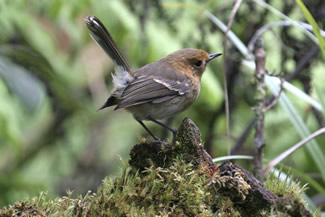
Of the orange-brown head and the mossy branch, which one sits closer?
the mossy branch

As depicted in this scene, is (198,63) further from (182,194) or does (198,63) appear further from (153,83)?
(182,194)

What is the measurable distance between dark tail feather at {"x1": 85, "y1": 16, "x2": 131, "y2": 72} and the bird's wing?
0.19 meters

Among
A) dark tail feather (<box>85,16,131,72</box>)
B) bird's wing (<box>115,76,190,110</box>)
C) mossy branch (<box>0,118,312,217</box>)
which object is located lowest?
mossy branch (<box>0,118,312,217</box>)

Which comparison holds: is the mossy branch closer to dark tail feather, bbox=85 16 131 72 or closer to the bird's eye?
dark tail feather, bbox=85 16 131 72

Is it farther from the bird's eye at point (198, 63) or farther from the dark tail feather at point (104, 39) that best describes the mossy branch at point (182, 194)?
the bird's eye at point (198, 63)

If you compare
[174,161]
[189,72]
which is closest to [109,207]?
[174,161]

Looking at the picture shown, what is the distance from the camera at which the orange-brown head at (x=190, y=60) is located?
3.42 metres

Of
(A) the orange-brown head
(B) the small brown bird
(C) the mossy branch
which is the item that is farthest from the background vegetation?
(C) the mossy branch

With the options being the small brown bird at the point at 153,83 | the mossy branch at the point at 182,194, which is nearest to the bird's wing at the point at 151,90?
the small brown bird at the point at 153,83

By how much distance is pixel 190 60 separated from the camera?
3451 mm

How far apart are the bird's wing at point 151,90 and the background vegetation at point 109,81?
623mm

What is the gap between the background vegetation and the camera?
4.07m

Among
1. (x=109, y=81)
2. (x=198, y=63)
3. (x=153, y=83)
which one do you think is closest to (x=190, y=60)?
(x=198, y=63)

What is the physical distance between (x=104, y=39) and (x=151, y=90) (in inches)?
19.8
